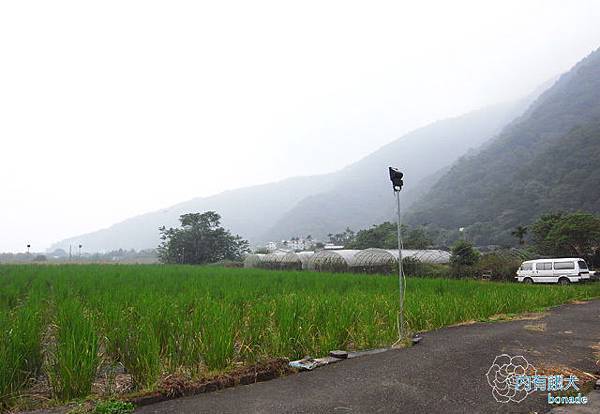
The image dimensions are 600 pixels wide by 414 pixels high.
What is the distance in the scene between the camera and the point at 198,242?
43750 mm

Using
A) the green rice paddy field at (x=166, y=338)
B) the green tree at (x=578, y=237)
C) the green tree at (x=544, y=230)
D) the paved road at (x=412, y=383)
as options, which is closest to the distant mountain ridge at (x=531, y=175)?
the green tree at (x=544, y=230)

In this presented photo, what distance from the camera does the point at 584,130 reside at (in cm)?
6781

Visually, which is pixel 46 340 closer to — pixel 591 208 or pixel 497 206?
pixel 591 208

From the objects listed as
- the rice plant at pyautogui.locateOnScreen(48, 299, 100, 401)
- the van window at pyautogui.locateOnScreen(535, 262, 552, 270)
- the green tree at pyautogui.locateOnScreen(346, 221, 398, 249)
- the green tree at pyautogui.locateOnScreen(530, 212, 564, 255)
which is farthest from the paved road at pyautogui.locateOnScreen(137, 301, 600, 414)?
the green tree at pyautogui.locateOnScreen(346, 221, 398, 249)

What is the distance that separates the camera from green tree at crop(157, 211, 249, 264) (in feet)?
143

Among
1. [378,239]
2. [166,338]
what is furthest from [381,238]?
[166,338]

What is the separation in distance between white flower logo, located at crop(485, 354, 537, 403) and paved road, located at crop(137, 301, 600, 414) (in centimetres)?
7

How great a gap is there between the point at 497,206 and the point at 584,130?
66.6 feet

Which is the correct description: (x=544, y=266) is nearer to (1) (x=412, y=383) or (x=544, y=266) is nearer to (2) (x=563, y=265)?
(2) (x=563, y=265)

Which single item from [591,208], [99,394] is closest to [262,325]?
[99,394]

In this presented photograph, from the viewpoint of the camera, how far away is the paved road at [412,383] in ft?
9.90

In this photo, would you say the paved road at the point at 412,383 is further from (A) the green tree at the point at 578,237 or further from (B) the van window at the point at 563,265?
(A) the green tree at the point at 578,237

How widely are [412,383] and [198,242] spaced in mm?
42177

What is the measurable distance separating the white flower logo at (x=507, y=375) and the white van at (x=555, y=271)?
49.0 feet
